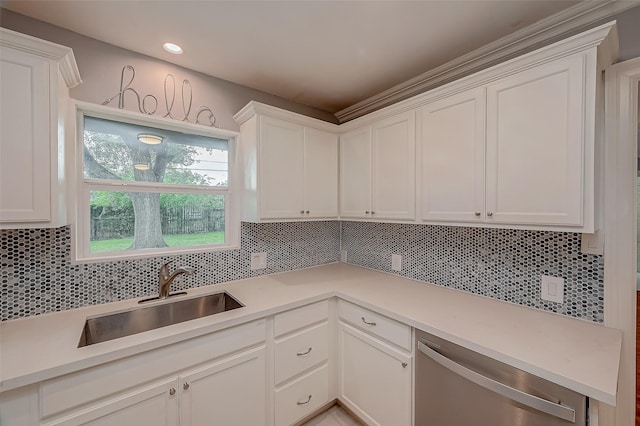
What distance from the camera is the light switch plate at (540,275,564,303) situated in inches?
54.2

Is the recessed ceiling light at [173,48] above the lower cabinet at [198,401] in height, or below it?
above

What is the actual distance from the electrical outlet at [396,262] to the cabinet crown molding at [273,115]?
4.08ft

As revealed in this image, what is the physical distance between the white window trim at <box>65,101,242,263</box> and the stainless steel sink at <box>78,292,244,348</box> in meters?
0.34

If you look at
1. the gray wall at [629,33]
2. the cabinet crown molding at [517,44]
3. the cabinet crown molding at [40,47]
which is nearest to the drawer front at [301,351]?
the cabinet crown molding at [40,47]

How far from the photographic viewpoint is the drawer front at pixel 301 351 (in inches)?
62.1

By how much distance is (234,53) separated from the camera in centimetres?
168

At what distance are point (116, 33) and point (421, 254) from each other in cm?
249

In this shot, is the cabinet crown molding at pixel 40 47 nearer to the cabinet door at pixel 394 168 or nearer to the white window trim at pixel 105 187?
the white window trim at pixel 105 187

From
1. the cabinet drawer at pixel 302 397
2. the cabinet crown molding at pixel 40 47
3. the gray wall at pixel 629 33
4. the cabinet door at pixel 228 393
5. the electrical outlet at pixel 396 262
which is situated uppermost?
the gray wall at pixel 629 33

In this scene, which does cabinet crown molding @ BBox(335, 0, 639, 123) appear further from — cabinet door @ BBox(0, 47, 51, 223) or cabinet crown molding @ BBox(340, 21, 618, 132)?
cabinet door @ BBox(0, 47, 51, 223)

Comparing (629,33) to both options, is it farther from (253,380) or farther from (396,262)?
(253,380)

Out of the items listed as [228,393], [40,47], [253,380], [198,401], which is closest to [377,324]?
[253,380]

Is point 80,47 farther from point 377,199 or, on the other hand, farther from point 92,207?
point 377,199

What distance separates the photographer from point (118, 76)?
160 cm
